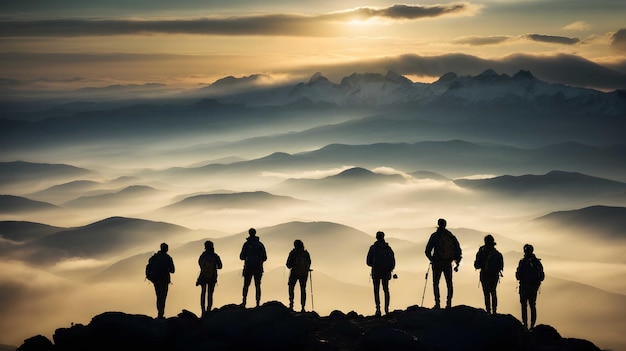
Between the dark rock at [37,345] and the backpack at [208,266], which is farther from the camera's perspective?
the backpack at [208,266]

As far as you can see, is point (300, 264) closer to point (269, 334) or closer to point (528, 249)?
point (269, 334)

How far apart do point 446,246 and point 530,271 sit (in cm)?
258

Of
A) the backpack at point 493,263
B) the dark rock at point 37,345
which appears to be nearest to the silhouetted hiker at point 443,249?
the backpack at point 493,263

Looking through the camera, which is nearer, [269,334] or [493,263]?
[269,334]

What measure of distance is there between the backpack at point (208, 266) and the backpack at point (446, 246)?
7047mm

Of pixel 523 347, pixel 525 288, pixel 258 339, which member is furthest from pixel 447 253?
pixel 258 339

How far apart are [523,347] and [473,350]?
141cm

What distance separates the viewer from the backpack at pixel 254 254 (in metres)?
25.8

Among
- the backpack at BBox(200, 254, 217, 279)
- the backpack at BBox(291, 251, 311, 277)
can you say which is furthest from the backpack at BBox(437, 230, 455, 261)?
the backpack at BBox(200, 254, 217, 279)

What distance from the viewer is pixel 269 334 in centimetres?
2081

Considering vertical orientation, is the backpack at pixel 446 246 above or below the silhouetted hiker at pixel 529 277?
above

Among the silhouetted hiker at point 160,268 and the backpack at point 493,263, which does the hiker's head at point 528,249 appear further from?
the silhouetted hiker at point 160,268

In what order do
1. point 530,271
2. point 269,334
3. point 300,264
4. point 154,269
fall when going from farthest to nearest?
1. point 300,264
2. point 154,269
3. point 530,271
4. point 269,334

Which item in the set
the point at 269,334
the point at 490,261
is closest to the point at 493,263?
the point at 490,261
